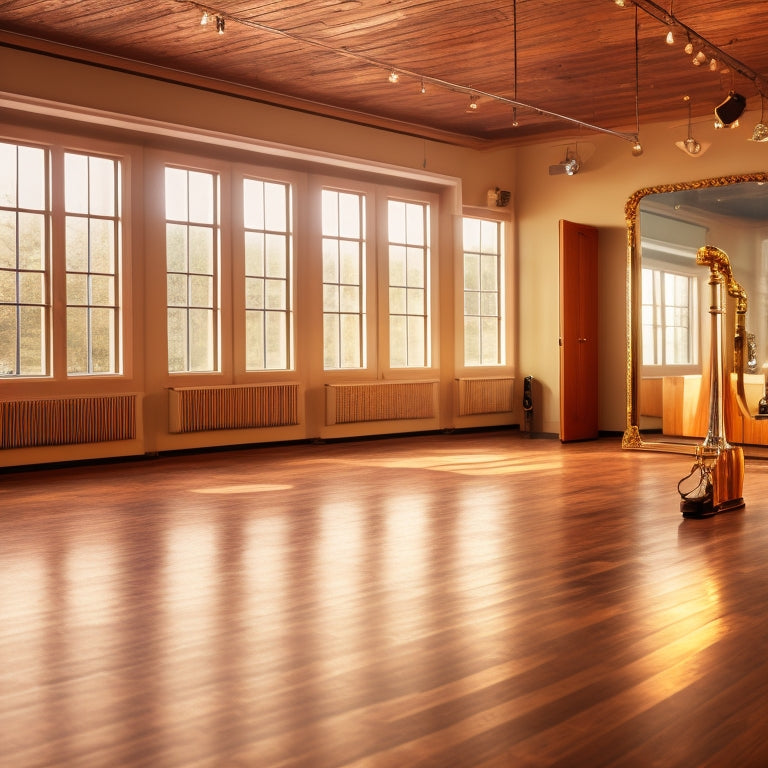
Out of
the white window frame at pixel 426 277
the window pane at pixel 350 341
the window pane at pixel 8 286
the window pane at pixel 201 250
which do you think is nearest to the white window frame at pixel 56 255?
the window pane at pixel 8 286

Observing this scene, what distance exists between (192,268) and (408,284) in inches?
117

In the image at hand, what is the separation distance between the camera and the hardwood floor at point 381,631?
2637 mm

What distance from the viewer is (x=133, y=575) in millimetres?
4637

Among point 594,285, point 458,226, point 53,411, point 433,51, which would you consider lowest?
point 53,411

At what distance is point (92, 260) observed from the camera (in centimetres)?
931

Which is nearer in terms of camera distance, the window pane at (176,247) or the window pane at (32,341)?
the window pane at (32,341)

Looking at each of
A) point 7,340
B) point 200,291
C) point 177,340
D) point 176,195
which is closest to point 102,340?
point 177,340

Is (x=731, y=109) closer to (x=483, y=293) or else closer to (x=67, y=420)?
(x=483, y=293)

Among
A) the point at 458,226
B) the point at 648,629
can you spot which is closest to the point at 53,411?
the point at 458,226

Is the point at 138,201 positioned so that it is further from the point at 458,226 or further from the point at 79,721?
the point at 79,721

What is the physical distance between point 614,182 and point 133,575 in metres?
8.68

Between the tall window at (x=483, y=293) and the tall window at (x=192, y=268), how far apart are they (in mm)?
3555

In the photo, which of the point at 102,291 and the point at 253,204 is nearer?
the point at 102,291

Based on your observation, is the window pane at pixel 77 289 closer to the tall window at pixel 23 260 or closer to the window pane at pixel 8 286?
the tall window at pixel 23 260
